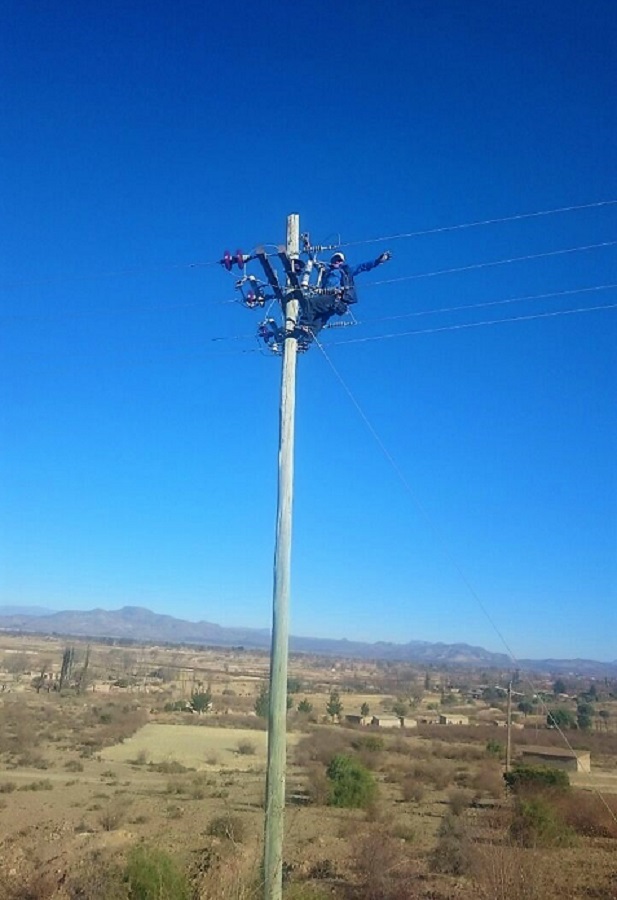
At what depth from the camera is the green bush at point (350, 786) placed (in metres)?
34.2

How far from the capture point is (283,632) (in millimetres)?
11828

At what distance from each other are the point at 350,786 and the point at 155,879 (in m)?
21.8

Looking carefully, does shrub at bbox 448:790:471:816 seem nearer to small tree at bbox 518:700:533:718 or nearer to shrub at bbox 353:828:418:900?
shrub at bbox 353:828:418:900

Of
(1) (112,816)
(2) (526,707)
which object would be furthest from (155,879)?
(2) (526,707)

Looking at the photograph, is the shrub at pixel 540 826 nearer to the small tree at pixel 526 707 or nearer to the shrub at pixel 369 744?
the shrub at pixel 369 744

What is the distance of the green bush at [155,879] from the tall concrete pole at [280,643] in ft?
9.48

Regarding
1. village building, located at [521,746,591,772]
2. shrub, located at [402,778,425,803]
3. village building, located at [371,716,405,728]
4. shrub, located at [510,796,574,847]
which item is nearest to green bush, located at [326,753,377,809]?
shrub, located at [402,778,425,803]

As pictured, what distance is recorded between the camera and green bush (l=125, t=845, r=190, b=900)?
14.0 meters

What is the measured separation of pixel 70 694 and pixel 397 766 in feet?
174

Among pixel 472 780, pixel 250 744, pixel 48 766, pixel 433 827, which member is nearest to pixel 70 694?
pixel 250 744

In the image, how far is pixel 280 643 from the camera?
11.7 m

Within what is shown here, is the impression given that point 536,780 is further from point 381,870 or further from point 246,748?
point 246,748

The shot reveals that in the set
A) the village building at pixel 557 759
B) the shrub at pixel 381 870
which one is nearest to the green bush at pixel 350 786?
the shrub at pixel 381 870

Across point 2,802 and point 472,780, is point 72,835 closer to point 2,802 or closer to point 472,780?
point 2,802
